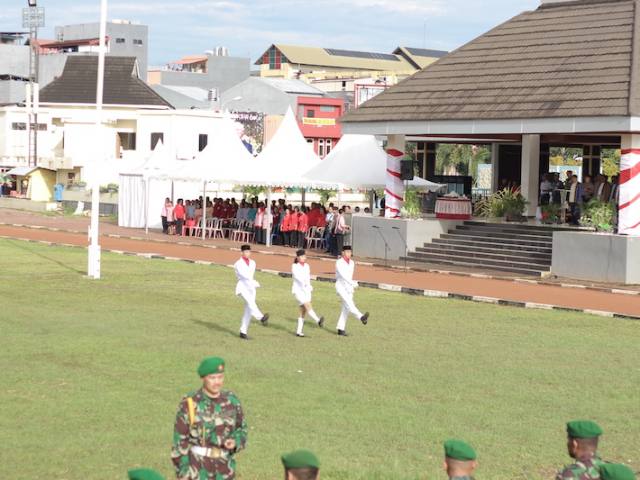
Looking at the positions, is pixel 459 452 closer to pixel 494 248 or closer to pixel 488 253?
pixel 488 253

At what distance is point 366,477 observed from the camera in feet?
39.1

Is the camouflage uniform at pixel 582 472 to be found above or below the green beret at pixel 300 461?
below

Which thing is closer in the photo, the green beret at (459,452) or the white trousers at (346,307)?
the green beret at (459,452)

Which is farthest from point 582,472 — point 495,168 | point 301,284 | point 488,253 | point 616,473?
point 495,168

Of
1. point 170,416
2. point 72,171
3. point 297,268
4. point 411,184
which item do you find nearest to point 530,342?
point 297,268

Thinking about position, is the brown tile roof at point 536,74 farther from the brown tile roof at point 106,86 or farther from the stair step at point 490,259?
the brown tile roof at point 106,86

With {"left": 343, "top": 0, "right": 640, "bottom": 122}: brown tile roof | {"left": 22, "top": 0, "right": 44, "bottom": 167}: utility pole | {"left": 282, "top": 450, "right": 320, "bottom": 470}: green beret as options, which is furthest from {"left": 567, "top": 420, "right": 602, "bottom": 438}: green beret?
{"left": 22, "top": 0, "right": 44, "bottom": 167}: utility pole

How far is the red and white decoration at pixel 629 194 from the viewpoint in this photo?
108 feet

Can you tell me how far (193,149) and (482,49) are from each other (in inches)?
1756

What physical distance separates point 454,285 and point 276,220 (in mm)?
14315

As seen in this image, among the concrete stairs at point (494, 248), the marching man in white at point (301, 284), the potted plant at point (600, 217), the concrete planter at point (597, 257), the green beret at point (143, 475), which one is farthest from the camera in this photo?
the concrete stairs at point (494, 248)

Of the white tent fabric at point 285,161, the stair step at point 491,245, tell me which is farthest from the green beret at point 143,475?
the white tent fabric at point 285,161

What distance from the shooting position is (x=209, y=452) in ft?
29.8

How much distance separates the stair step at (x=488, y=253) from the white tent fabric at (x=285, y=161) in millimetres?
6145
